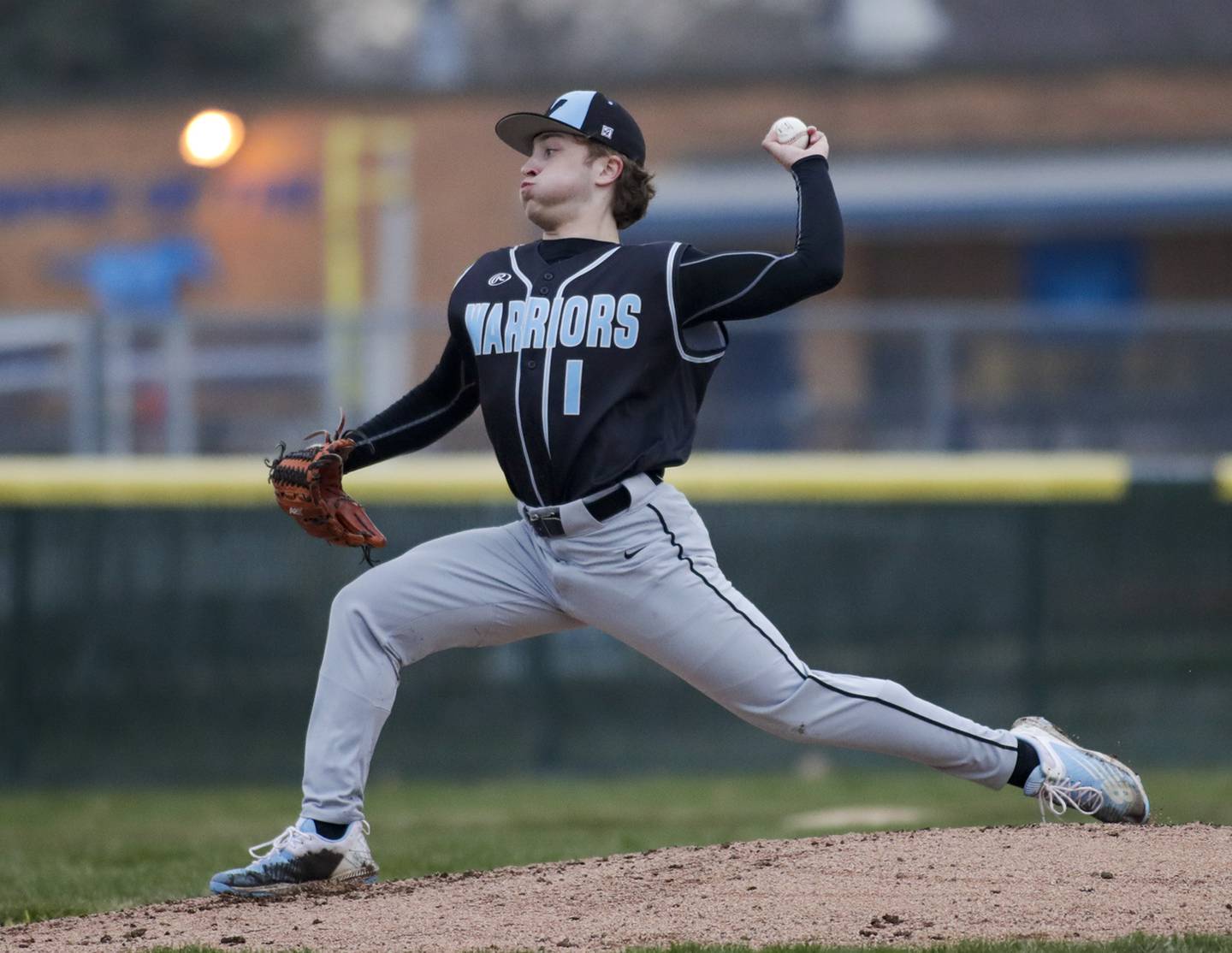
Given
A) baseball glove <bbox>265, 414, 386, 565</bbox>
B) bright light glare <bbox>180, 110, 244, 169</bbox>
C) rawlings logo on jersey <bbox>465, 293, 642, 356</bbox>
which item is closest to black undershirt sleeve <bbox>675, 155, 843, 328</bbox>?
rawlings logo on jersey <bbox>465, 293, 642, 356</bbox>

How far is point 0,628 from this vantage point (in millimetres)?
8750

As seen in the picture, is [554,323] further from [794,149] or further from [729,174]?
[729,174]

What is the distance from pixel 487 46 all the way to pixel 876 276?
1268cm

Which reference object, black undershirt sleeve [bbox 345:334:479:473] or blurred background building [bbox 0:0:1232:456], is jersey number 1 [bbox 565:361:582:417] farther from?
blurred background building [bbox 0:0:1232:456]

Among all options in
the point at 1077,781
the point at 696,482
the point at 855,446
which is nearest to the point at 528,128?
the point at 1077,781

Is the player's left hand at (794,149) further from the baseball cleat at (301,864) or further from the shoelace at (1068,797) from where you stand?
the baseball cleat at (301,864)

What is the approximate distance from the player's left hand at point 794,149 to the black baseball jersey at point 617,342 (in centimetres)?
5

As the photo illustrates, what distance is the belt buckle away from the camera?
174 inches

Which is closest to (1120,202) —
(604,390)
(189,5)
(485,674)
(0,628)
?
(485,674)

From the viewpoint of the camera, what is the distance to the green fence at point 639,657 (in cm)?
885

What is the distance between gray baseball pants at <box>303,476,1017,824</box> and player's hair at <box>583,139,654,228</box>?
777 mm

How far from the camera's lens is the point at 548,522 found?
175 inches

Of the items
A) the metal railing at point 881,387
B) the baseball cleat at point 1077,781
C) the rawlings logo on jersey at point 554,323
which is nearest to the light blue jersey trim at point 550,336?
the rawlings logo on jersey at point 554,323

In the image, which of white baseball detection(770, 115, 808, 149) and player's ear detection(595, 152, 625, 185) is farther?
player's ear detection(595, 152, 625, 185)
